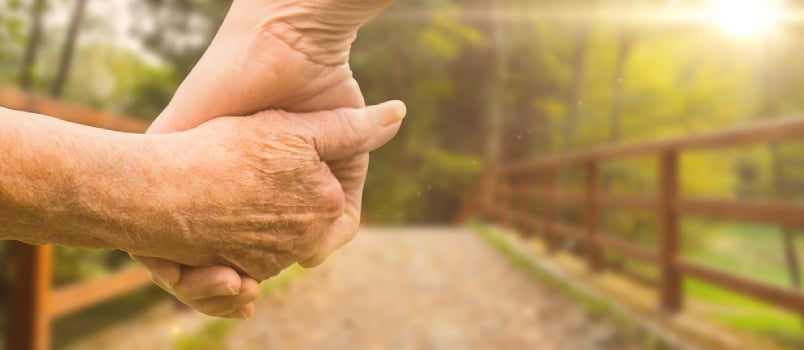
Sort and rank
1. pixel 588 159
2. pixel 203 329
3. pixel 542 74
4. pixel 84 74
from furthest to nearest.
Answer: pixel 542 74, pixel 84 74, pixel 588 159, pixel 203 329

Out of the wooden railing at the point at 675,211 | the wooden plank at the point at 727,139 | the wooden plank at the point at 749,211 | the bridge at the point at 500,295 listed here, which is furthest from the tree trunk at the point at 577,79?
the wooden plank at the point at 749,211

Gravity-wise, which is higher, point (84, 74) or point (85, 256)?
point (84, 74)

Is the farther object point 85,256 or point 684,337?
point 85,256

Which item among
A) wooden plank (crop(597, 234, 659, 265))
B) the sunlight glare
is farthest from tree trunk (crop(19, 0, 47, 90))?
the sunlight glare

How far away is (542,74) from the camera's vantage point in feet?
44.7

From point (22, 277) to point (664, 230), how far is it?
9.06ft

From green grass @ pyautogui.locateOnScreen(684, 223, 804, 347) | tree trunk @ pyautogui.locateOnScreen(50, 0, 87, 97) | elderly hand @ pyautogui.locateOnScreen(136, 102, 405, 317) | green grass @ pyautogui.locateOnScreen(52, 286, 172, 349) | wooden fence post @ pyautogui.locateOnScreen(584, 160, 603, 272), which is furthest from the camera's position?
green grass @ pyautogui.locateOnScreen(684, 223, 804, 347)

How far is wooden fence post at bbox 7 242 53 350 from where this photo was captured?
2.16m

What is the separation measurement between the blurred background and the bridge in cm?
91

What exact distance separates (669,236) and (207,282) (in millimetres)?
2927

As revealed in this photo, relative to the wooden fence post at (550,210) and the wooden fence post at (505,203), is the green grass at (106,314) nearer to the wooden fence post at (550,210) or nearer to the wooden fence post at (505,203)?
the wooden fence post at (550,210)

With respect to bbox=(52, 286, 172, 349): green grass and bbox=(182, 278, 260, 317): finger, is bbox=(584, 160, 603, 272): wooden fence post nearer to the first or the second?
bbox=(52, 286, 172, 349): green grass

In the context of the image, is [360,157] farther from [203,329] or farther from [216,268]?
[203,329]

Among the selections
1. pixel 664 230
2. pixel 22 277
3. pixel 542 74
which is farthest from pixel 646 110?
pixel 22 277
